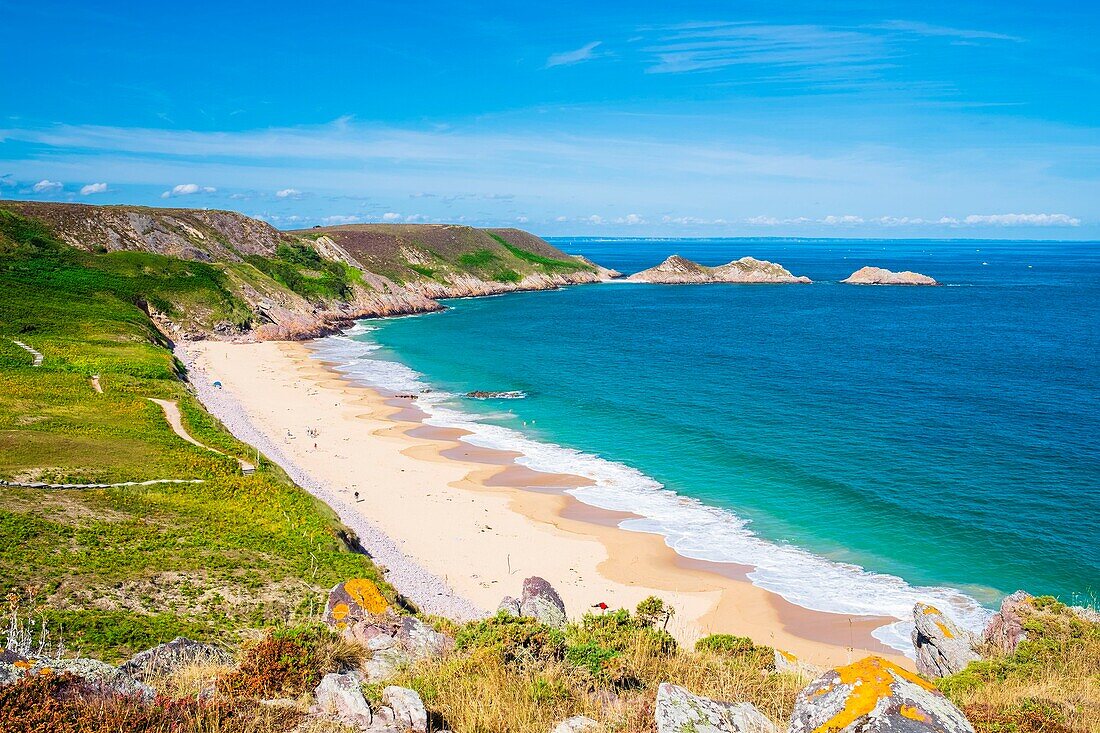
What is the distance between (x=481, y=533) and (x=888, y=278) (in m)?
186

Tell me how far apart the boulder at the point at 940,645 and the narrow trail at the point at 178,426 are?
30390mm

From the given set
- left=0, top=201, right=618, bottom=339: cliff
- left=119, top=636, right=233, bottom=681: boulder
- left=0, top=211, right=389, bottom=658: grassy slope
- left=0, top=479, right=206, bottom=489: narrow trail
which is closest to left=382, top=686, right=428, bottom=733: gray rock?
left=119, top=636, right=233, bottom=681: boulder

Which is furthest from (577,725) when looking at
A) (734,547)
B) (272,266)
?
(272,266)

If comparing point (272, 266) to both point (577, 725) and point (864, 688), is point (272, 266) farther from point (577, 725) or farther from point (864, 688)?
point (864, 688)

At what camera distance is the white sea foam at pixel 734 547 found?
88.0 feet

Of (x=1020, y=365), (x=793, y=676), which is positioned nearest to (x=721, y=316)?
(x=1020, y=365)

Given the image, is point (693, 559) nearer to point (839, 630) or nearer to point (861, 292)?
point (839, 630)

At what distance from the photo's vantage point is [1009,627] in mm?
17406

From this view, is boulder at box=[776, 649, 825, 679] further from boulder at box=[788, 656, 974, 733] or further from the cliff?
the cliff

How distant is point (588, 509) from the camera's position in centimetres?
3794

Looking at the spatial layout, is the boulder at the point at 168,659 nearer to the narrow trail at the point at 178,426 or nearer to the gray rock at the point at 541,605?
the gray rock at the point at 541,605

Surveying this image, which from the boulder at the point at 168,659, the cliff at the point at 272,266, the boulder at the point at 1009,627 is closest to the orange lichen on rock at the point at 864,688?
the boulder at the point at 168,659

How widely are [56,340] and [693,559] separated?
189ft

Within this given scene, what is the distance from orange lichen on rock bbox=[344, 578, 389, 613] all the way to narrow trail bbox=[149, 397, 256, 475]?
20.0 m
